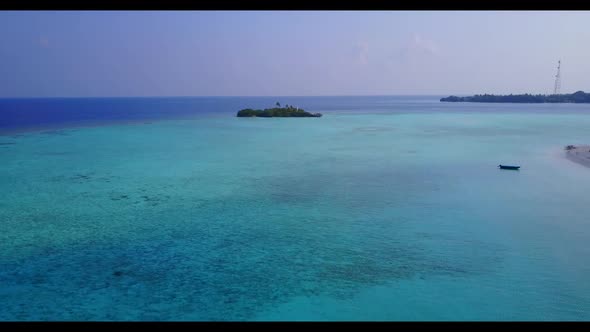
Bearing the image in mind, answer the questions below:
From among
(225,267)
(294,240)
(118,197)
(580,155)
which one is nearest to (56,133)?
(118,197)

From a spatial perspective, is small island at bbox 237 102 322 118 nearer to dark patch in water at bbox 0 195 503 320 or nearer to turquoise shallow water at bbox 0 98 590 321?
turquoise shallow water at bbox 0 98 590 321

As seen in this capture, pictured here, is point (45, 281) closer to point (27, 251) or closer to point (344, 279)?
point (27, 251)

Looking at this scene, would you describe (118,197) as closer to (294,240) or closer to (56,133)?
(294,240)

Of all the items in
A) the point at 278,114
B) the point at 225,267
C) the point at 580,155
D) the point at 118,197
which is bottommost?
the point at 225,267

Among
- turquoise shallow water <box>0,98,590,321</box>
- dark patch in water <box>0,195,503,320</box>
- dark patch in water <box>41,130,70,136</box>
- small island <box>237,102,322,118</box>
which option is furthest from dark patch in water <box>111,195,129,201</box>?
small island <box>237,102,322,118</box>
